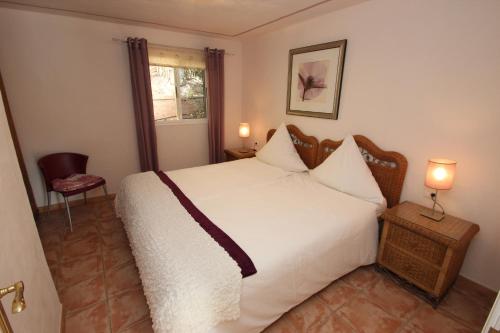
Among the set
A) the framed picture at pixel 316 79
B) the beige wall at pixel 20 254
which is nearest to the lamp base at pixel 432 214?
the framed picture at pixel 316 79

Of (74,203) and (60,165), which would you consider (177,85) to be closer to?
(60,165)

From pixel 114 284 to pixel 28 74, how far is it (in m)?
2.66

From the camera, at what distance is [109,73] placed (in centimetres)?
328

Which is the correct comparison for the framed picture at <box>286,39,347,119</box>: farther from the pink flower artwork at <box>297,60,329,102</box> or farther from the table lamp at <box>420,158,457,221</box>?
the table lamp at <box>420,158,457,221</box>

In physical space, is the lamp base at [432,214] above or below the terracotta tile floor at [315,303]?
above

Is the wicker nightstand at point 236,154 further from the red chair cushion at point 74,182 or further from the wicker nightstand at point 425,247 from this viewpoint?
the wicker nightstand at point 425,247

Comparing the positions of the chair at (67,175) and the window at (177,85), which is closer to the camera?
the chair at (67,175)

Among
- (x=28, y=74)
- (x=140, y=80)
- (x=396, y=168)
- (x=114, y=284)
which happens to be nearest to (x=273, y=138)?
(x=396, y=168)

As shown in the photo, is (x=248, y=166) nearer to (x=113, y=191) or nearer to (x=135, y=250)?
(x=135, y=250)

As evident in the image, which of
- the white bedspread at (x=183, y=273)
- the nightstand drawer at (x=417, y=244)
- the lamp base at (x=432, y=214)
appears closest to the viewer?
the white bedspread at (x=183, y=273)

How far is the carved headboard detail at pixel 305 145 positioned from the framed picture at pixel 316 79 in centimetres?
26

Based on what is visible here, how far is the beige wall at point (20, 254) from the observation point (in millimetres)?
959

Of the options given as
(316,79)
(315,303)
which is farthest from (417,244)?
(316,79)

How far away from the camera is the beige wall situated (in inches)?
37.8
